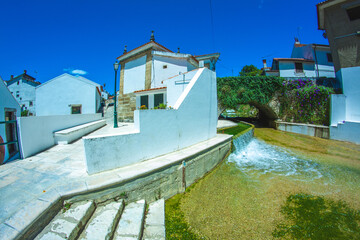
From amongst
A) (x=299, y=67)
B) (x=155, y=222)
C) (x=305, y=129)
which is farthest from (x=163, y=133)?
(x=299, y=67)

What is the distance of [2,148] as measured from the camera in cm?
463

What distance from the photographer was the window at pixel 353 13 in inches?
486

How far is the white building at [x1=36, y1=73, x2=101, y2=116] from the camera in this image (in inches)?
629

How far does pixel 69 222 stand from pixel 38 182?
1.64 metres

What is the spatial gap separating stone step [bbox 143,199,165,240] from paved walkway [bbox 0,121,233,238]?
1.05 meters

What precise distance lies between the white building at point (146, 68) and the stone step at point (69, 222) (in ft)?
34.3

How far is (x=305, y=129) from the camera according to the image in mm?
12945

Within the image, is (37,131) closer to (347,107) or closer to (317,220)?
(317,220)

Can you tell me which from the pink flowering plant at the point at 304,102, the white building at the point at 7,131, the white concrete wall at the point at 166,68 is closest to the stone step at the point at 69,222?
the white building at the point at 7,131

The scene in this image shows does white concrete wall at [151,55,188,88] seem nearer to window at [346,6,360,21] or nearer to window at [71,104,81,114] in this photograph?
window at [71,104,81,114]

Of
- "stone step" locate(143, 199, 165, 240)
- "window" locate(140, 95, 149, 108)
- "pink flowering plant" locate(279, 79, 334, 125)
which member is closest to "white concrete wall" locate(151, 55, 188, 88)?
"window" locate(140, 95, 149, 108)

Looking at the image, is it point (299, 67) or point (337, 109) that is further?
point (299, 67)

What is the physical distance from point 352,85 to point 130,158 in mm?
18185

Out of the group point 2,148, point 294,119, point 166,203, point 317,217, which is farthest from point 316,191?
point 294,119
